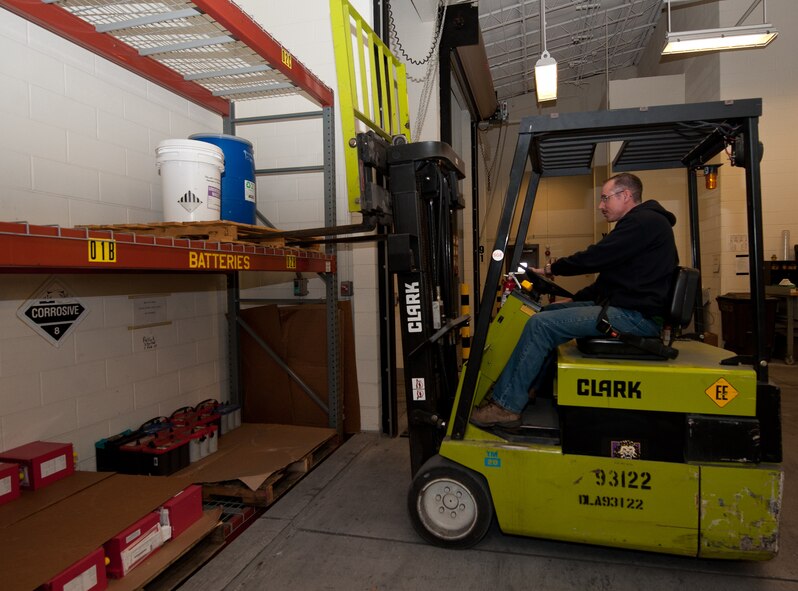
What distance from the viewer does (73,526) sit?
2.66 metres

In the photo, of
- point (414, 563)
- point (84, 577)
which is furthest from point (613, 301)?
point (84, 577)

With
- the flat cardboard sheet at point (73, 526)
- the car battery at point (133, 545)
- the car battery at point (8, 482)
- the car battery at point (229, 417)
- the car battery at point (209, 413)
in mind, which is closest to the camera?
the flat cardboard sheet at point (73, 526)

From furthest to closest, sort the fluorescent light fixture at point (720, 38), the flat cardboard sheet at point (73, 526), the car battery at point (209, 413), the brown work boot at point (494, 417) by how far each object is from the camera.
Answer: the fluorescent light fixture at point (720, 38) < the car battery at point (209, 413) < the brown work boot at point (494, 417) < the flat cardboard sheet at point (73, 526)

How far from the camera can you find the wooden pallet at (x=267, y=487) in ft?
12.2

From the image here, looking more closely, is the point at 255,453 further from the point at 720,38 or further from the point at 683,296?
the point at 720,38

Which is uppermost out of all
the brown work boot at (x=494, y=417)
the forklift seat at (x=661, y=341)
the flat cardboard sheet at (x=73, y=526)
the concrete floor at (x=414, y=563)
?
the forklift seat at (x=661, y=341)

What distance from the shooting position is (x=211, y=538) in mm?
3254

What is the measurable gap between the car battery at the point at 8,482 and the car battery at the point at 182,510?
3.08 ft

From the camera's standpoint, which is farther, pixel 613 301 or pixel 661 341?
pixel 613 301

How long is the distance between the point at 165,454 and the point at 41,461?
2.80ft

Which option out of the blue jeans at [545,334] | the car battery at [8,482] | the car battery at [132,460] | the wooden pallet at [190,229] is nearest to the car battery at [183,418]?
the car battery at [132,460]

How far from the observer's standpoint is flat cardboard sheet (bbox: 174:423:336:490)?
12.6 ft

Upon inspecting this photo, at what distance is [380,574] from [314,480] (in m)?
1.48

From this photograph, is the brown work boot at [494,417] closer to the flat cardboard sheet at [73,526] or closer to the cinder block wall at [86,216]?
the flat cardboard sheet at [73,526]
